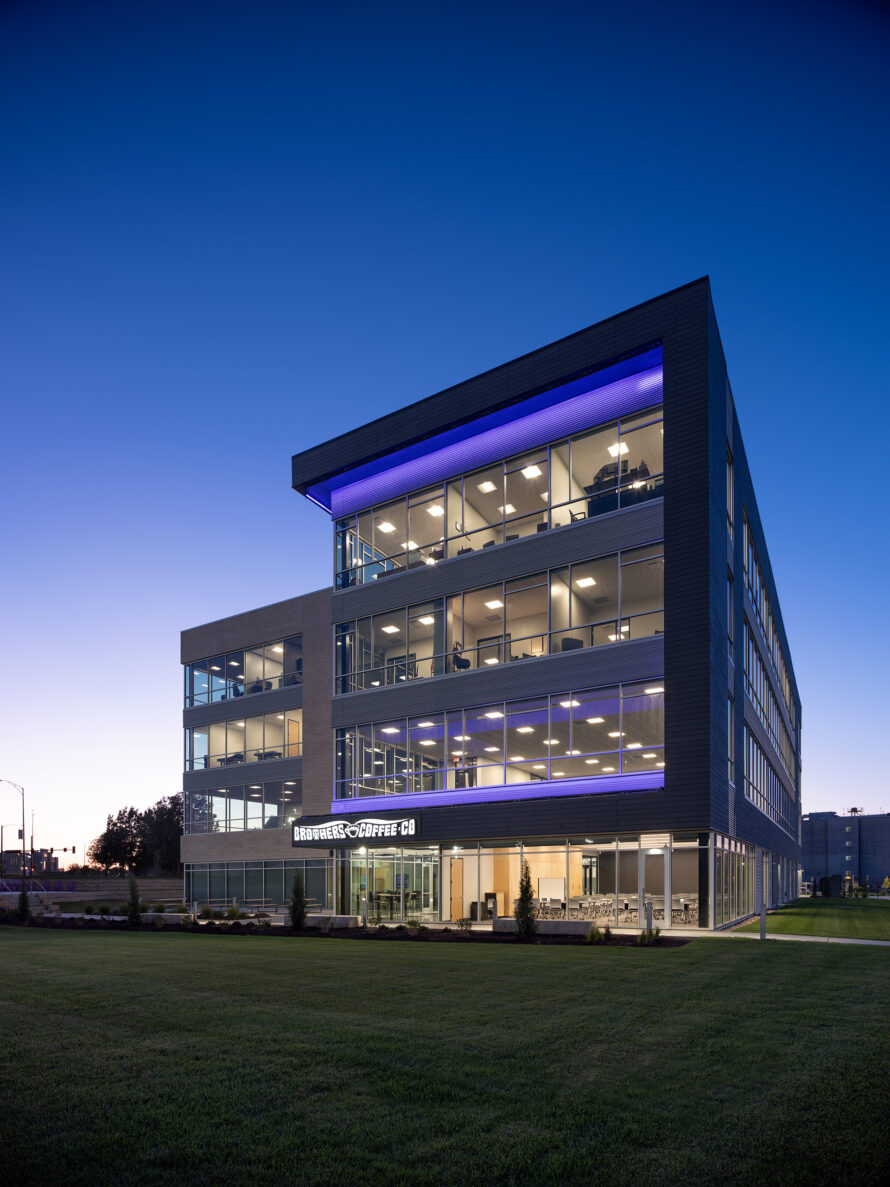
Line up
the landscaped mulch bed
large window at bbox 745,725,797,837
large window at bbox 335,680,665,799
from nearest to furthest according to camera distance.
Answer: the landscaped mulch bed, large window at bbox 335,680,665,799, large window at bbox 745,725,797,837

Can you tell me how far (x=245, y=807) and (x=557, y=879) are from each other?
21.7 m

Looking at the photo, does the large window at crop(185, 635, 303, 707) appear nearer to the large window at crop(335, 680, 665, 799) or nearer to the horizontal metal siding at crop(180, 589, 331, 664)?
the horizontal metal siding at crop(180, 589, 331, 664)

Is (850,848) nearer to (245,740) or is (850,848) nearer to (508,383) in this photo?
(245,740)

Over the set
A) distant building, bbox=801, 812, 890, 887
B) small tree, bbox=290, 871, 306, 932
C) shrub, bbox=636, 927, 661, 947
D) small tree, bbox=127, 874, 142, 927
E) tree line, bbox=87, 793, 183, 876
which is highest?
shrub, bbox=636, 927, 661, 947

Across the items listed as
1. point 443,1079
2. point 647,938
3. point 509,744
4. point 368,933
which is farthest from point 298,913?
point 443,1079

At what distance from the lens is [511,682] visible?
99.8 feet

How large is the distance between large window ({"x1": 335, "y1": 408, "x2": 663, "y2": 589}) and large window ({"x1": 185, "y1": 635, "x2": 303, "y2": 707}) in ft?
26.6

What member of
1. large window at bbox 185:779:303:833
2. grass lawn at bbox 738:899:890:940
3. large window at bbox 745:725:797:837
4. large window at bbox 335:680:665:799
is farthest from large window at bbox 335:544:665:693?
large window at bbox 745:725:797:837

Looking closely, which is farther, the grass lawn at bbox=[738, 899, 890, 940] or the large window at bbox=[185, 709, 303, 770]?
the large window at bbox=[185, 709, 303, 770]

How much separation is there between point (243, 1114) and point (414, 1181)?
1.78 m

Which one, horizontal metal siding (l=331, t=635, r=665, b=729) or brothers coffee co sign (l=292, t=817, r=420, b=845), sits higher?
horizontal metal siding (l=331, t=635, r=665, b=729)

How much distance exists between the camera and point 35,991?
41.5 ft

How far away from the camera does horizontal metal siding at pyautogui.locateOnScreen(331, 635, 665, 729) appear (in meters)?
27.4

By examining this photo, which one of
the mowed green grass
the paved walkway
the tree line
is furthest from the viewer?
the tree line
